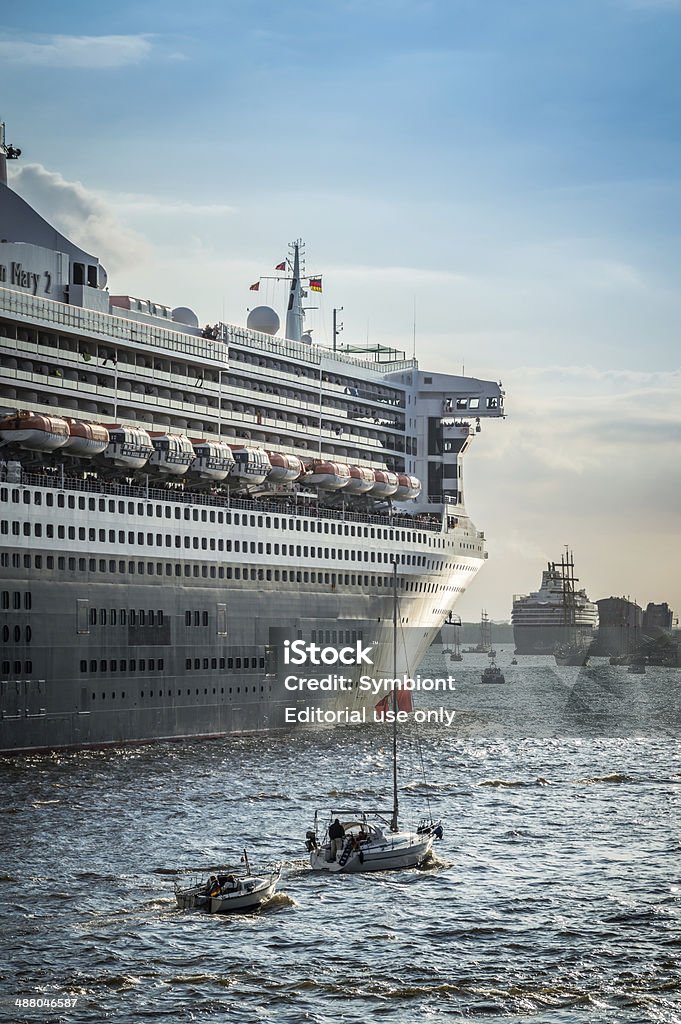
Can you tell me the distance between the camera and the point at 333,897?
40.8 metres

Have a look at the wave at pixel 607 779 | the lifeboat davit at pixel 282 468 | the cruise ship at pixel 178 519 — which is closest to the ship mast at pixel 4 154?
the cruise ship at pixel 178 519

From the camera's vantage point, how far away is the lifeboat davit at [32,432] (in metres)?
66.6

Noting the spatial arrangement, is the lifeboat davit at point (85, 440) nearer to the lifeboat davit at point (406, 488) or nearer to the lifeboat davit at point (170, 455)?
the lifeboat davit at point (170, 455)

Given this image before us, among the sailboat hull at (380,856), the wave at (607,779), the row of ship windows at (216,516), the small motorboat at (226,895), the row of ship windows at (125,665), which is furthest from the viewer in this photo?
the row of ship windows at (125,665)

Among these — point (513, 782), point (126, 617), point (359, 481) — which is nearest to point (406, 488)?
point (359, 481)

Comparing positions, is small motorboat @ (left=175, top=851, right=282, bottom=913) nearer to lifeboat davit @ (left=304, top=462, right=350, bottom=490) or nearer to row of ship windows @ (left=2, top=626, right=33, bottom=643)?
row of ship windows @ (left=2, top=626, right=33, bottom=643)

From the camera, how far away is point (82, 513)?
66.5 m

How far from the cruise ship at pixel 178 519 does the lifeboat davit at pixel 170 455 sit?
8 cm

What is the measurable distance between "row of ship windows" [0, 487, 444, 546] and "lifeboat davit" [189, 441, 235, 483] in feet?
9.03

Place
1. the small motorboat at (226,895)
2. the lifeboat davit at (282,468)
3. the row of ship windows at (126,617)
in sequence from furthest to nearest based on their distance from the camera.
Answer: the lifeboat davit at (282,468)
the row of ship windows at (126,617)
the small motorboat at (226,895)

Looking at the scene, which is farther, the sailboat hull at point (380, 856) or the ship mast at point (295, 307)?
the ship mast at point (295, 307)

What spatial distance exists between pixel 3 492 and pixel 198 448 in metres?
16.1

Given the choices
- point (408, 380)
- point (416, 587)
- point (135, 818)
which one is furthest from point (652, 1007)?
point (408, 380)

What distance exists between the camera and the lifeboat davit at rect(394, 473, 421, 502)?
93125mm
